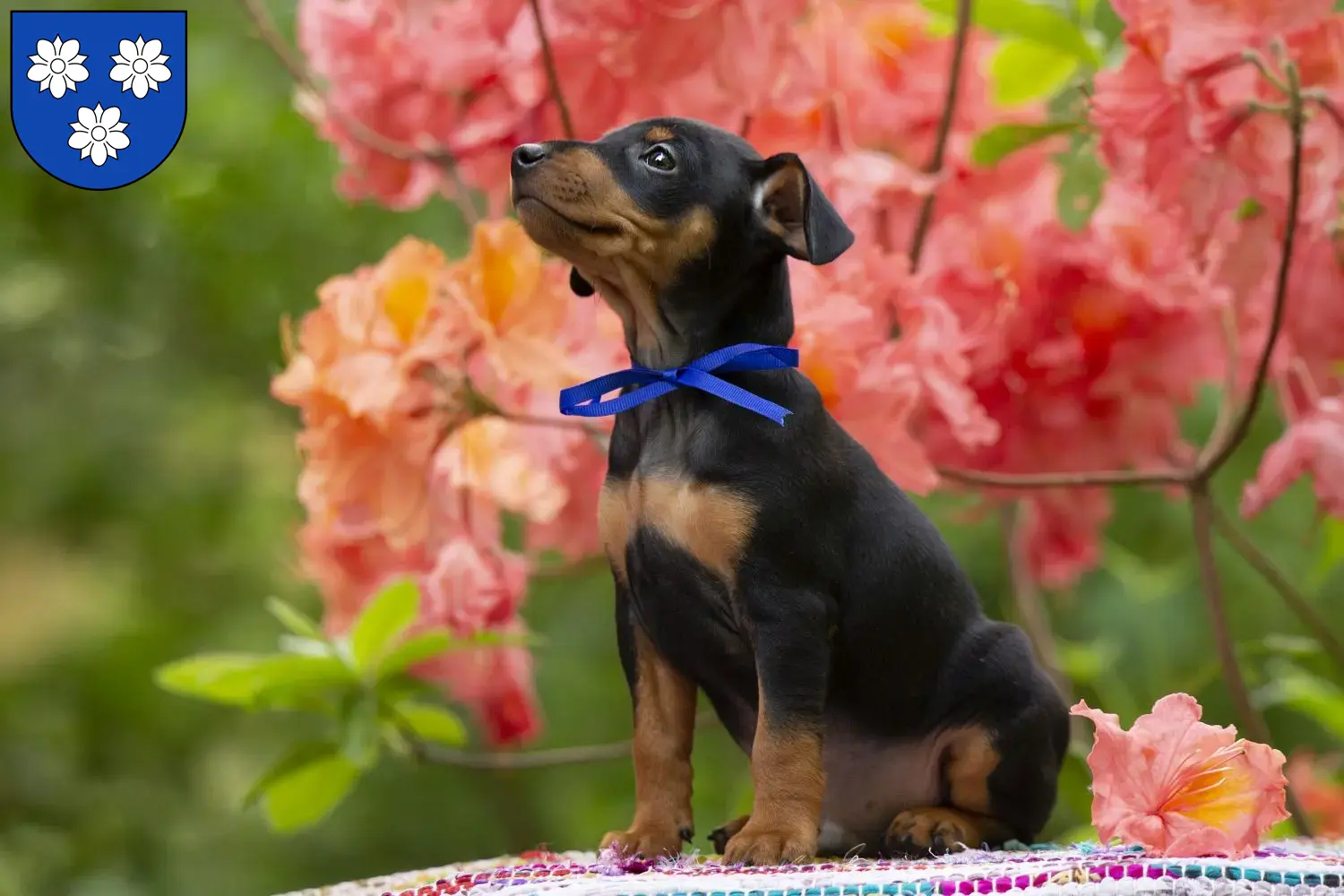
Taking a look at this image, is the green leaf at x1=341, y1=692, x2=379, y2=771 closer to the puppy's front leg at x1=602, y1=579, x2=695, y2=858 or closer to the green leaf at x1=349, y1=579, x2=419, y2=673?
the green leaf at x1=349, y1=579, x2=419, y2=673

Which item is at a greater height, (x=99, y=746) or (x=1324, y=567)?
(x=1324, y=567)

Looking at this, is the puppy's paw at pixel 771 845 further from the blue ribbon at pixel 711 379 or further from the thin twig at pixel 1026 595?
the thin twig at pixel 1026 595

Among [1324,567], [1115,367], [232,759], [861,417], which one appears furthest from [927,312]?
[232,759]

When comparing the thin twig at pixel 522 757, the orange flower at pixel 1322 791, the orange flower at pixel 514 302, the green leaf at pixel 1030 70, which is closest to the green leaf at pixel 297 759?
the thin twig at pixel 522 757

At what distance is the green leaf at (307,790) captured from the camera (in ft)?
5.22

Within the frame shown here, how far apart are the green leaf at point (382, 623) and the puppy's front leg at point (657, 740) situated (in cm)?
32

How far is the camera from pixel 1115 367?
166 cm

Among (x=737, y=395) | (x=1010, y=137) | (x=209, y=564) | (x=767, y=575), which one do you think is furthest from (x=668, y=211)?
(x=209, y=564)

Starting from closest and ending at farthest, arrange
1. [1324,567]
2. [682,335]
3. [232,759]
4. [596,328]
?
[682,335] → [596,328] → [1324,567] → [232,759]

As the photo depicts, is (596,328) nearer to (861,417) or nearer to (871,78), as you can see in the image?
(861,417)

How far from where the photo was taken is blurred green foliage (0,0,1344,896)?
2.44 m

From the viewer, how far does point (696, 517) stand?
1.14 metres

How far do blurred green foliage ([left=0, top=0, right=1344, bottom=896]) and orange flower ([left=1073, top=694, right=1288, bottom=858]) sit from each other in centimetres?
135

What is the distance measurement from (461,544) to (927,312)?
1.62 ft
